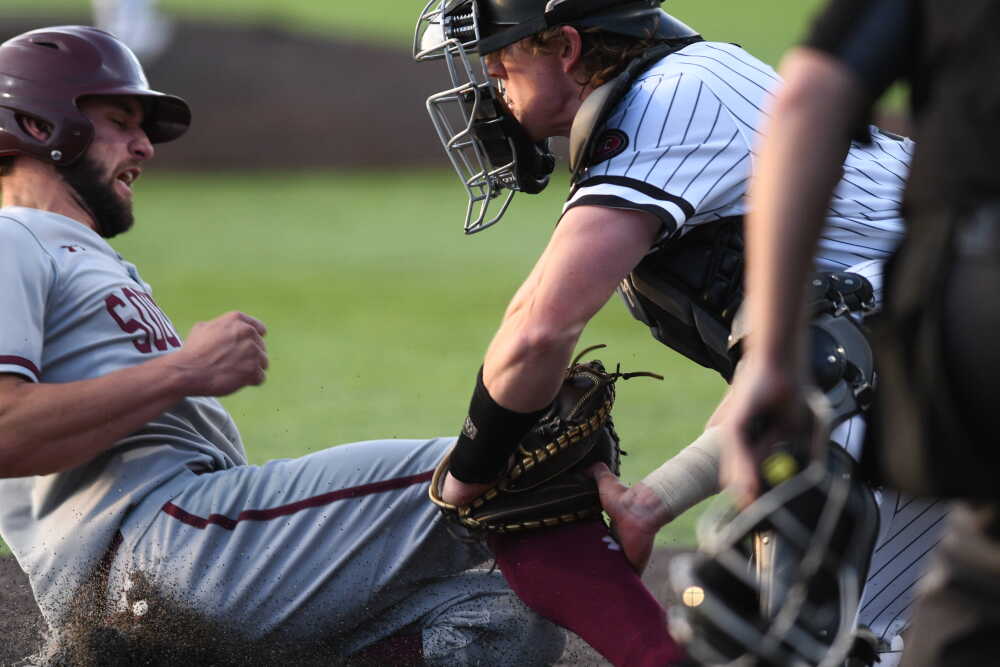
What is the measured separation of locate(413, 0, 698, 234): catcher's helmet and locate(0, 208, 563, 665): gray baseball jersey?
768mm

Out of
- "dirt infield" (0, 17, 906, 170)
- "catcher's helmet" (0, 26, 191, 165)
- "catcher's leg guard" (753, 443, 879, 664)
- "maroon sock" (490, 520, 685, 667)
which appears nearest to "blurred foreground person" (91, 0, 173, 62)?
"dirt infield" (0, 17, 906, 170)

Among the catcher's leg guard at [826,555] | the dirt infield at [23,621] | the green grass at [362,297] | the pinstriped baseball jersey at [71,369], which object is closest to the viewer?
the catcher's leg guard at [826,555]

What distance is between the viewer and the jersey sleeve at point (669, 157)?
2.97 m

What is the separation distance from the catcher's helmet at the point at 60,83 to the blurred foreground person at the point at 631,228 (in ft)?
2.92

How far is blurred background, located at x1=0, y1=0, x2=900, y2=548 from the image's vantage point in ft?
24.9

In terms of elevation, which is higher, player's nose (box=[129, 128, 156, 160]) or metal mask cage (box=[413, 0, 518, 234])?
metal mask cage (box=[413, 0, 518, 234])

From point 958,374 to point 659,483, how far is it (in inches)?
52.6

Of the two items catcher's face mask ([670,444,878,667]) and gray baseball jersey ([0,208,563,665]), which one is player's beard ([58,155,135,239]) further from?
catcher's face mask ([670,444,878,667])

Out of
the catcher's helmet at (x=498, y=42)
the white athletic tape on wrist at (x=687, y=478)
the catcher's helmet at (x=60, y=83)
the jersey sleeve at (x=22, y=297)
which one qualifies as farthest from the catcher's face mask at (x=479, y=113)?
the jersey sleeve at (x=22, y=297)

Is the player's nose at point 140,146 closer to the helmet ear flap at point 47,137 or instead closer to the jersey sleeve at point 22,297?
the helmet ear flap at point 47,137

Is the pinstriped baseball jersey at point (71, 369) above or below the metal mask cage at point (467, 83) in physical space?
below

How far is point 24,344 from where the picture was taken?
318 cm

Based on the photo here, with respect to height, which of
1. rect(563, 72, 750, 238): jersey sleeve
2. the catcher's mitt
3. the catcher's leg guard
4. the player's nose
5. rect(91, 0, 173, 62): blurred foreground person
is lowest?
rect(91, 0, 173, 62): blurred foreground person

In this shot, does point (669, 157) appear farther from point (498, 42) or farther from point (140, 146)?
point (140, 146)
